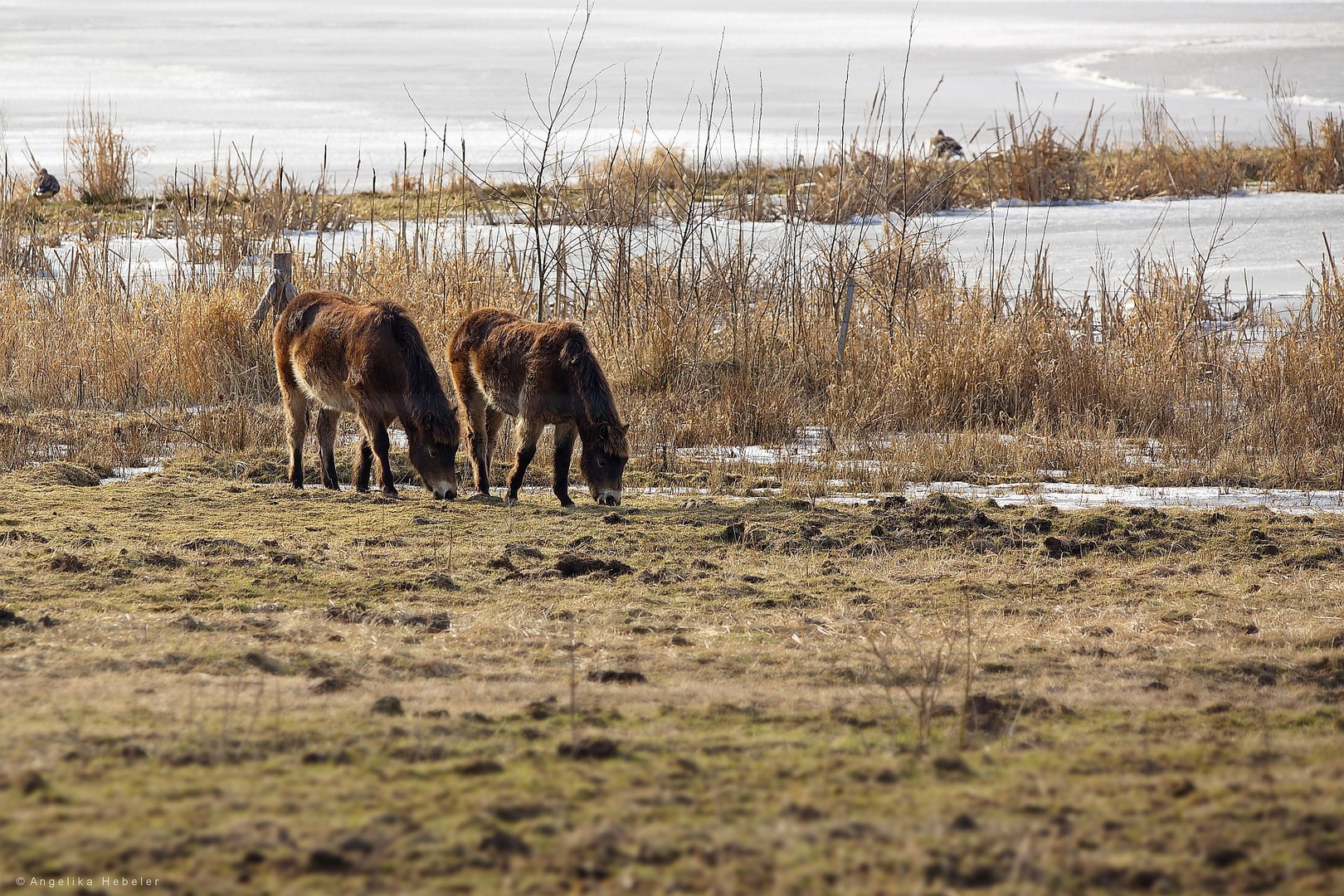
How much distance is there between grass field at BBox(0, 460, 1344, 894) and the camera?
3250 millimetres

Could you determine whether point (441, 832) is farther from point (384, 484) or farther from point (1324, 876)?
point (384, 484)

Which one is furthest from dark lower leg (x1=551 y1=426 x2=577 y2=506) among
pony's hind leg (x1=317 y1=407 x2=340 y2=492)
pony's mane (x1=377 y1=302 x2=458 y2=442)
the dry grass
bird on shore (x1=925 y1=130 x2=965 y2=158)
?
bird on shore (x1=925 y1=130 x2=965 y2=158)

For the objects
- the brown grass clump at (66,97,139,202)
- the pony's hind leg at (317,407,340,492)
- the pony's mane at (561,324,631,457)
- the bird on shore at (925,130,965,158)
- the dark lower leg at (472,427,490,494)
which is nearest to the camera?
the pony's mane at (561,324,631,457)

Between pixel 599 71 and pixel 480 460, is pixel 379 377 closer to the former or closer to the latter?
pixel 480 460

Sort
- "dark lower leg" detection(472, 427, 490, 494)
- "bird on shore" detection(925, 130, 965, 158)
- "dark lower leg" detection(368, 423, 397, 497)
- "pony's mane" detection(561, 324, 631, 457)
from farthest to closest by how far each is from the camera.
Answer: "bird on shore" detection(925, 130, 965, 158) → "dark lower leg" detection(472, 427, 490, 494) → "dark lower leg" detection(368, 423, 397, 497) → "pony's mane" detection(561, 324, 631, 457)

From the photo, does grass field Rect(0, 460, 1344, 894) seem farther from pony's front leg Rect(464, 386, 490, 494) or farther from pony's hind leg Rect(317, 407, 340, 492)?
pony's hind leg Rect(317, 407, 340, 492)

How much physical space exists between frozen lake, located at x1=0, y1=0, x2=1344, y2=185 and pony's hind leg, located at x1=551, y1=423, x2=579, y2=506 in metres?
4.79

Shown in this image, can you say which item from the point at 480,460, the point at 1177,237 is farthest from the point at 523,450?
the point at 1177,237

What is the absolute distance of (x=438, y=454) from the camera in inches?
343

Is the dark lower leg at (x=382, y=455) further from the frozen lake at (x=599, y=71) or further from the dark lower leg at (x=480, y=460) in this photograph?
the frozen lake at (x=599, y=71)

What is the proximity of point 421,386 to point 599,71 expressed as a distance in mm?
16366

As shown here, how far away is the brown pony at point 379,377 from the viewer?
337 inches

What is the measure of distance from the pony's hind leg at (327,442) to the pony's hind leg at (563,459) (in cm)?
163

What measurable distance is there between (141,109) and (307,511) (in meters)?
28.3
